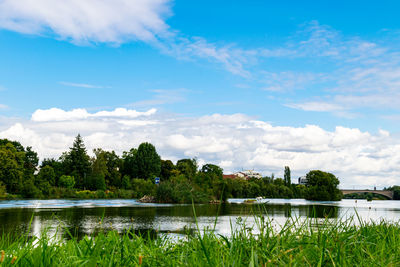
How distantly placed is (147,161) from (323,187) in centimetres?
3498

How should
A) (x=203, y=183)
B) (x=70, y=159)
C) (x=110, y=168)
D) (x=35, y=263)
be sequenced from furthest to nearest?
1. (x=110, y=168)
2. (x=70, y=159)
3. (x=203, y=183)
4. (x=35, y=263)

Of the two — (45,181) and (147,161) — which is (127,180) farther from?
(45,181)

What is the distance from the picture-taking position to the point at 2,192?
43.4m

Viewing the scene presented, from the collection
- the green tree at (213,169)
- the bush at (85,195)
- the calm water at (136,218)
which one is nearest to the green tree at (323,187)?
the green tree at (213,169)

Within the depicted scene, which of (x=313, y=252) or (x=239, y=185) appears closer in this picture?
(x=313, y=252)

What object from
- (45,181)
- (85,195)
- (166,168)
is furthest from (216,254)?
(166,168)

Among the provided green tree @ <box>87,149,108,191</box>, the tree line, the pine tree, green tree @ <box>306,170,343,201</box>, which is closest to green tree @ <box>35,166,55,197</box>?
the tree line

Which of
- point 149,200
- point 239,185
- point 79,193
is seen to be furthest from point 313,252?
point 239,185

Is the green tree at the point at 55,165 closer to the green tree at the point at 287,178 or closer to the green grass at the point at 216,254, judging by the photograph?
the green tree at the point at 287,178

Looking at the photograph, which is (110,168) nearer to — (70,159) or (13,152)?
(70,159)

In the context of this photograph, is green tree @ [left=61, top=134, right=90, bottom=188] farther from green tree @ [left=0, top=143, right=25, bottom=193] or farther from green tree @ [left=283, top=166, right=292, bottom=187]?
green tree @ [left=283, top=166, right=292, bottom=187]

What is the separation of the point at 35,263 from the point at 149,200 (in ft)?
136

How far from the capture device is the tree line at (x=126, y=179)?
4697cm

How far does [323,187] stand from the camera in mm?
74625
